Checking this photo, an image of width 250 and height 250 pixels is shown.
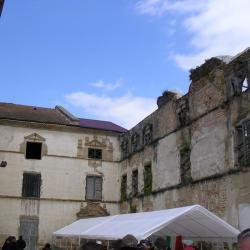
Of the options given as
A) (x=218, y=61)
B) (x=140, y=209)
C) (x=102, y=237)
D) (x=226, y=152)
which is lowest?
(x=102, y=237)

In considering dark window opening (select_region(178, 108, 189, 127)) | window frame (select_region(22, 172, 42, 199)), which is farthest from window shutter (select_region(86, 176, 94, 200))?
dark window opening (select_region(178, 108, 189, 127))

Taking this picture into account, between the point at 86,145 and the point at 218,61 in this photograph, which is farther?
the point at 86,145

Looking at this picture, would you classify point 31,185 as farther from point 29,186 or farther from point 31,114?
point 31,114

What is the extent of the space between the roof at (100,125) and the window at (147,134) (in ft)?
13.6

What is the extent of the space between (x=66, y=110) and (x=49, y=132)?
3184 mm

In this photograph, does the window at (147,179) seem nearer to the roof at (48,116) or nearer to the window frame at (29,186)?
the roof at (48,116)

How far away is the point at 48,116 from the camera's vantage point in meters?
28.6

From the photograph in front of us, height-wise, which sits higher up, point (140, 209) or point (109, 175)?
point (109, 175)

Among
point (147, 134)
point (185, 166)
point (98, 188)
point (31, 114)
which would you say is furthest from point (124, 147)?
point (185, 166)

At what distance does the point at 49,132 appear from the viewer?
2689 cm

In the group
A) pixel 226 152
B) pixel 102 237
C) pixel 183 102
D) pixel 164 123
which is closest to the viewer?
pixel 102 237

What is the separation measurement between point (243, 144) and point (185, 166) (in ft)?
14.1

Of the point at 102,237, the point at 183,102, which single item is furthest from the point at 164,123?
the point at 102,237

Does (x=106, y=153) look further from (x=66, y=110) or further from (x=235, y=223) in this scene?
(x=235, y=223)
